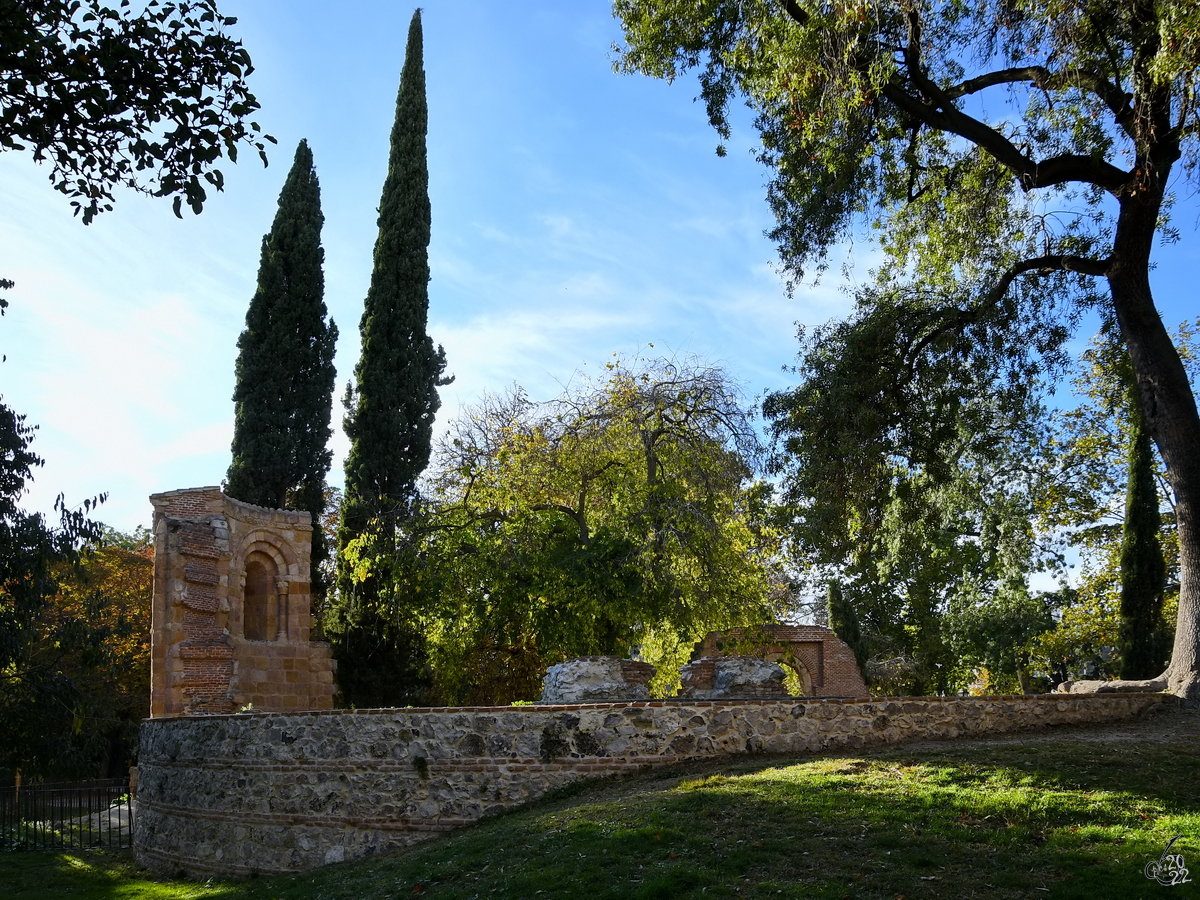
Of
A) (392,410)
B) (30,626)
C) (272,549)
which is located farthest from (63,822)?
(392,410)

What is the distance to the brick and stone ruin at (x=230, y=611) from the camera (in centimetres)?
1747

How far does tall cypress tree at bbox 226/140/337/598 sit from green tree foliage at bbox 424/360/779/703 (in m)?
7.95

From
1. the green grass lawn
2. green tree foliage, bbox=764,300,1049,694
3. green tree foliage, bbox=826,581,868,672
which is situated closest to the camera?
the green grass lawn

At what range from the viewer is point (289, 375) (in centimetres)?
2647

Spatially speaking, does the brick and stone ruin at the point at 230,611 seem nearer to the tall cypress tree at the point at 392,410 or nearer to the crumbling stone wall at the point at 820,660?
the tall cypress tree at the point at 392,410

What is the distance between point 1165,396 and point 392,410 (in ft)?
57.9

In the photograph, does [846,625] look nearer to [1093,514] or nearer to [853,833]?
[1093,514]

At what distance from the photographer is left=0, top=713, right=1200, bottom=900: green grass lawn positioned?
6.62 metres

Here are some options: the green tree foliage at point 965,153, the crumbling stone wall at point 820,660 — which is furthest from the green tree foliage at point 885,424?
the crumbling stone wall at point 820,660

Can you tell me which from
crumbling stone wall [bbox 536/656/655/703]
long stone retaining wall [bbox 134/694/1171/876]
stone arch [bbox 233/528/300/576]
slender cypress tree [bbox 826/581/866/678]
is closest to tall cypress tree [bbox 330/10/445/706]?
stone arch [bbox 233/528/300/576]

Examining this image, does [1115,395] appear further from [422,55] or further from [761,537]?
[422,55]

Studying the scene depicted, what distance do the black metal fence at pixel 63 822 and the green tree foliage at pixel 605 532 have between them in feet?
20.6

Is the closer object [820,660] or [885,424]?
[885,424]

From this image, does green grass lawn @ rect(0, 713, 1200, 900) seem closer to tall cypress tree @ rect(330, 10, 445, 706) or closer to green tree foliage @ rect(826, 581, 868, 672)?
tall cypress tree @ rect(330, 10, 445, 706)
